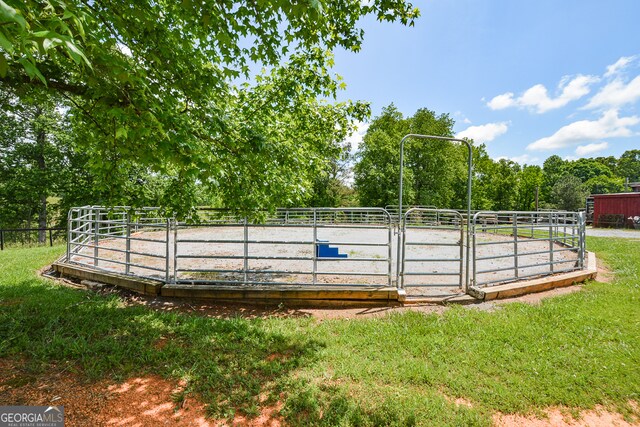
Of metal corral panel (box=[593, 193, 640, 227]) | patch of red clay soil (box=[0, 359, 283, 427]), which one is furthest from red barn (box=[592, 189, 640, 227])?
patch of red clay soil (box=[0, 359, 283, 427])

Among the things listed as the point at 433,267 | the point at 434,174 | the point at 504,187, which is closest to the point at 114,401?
the point at 433,267

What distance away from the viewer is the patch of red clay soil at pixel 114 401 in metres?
2.53

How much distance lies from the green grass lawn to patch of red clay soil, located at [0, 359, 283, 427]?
4.1 inches

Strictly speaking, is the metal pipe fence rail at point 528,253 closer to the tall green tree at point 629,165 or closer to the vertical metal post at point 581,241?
the vertical metal post at point 581,241

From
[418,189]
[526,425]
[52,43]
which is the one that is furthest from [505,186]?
[52,43]

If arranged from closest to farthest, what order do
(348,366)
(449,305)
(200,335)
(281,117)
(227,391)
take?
(227,391), (348,366), (200,335), (449,305), (281,117)

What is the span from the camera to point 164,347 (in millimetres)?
3643

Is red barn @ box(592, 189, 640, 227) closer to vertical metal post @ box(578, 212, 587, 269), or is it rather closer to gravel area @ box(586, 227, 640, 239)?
gravel area @ box(586, 227, 640, 239)

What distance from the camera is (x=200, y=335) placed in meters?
3.96

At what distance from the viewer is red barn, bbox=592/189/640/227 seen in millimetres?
26484

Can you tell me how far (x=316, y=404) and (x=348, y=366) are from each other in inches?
26.7

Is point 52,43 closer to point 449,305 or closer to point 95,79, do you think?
point 95,79

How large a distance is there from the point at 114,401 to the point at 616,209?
4028cm

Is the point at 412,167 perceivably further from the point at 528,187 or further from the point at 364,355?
the point at 364,355
